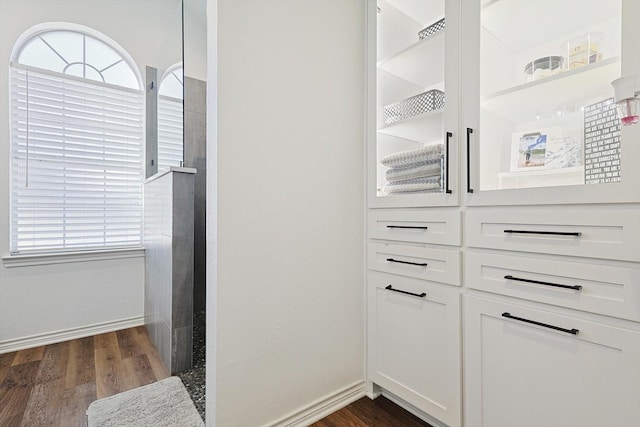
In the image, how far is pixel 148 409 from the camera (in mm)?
1594

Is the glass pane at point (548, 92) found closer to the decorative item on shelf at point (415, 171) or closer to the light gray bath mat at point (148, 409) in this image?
the decorative item on shelf at point (415, 171)

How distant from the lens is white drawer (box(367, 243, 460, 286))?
1.31 metres

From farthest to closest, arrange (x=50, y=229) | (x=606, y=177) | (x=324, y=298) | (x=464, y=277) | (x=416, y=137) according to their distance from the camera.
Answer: (x=50, y=229) → (x=416, y=137) → (x=324, y=298) → (x=464, y=277) → (x=606, y=177)

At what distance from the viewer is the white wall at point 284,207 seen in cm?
125

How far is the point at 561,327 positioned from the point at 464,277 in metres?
0.34

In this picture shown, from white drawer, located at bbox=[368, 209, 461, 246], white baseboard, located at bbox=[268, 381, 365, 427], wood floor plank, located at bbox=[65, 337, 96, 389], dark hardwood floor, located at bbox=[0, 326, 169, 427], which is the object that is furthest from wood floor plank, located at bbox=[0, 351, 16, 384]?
white drawer, located at bbox=[368, 209, 461, 246]

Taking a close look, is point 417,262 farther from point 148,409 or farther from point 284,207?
point 148,409

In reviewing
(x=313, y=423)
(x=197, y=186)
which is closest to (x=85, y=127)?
(x=197, y=186)

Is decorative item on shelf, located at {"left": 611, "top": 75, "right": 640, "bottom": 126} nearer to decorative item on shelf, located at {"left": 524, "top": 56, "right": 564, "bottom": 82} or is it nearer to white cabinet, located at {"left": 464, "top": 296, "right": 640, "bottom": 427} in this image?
decorative item on shelf, located at {"left": 524, "top": 56, "right": 564, "bottom": 82}

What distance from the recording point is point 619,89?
743mm

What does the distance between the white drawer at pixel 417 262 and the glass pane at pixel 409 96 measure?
27 cm

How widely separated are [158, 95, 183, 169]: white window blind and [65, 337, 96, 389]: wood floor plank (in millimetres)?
1563

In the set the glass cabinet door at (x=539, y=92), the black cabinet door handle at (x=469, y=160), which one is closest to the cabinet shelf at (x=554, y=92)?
the glass cabinet door at (x=539, y=92)

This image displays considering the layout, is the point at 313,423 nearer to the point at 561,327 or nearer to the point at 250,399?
the point at 250,399
